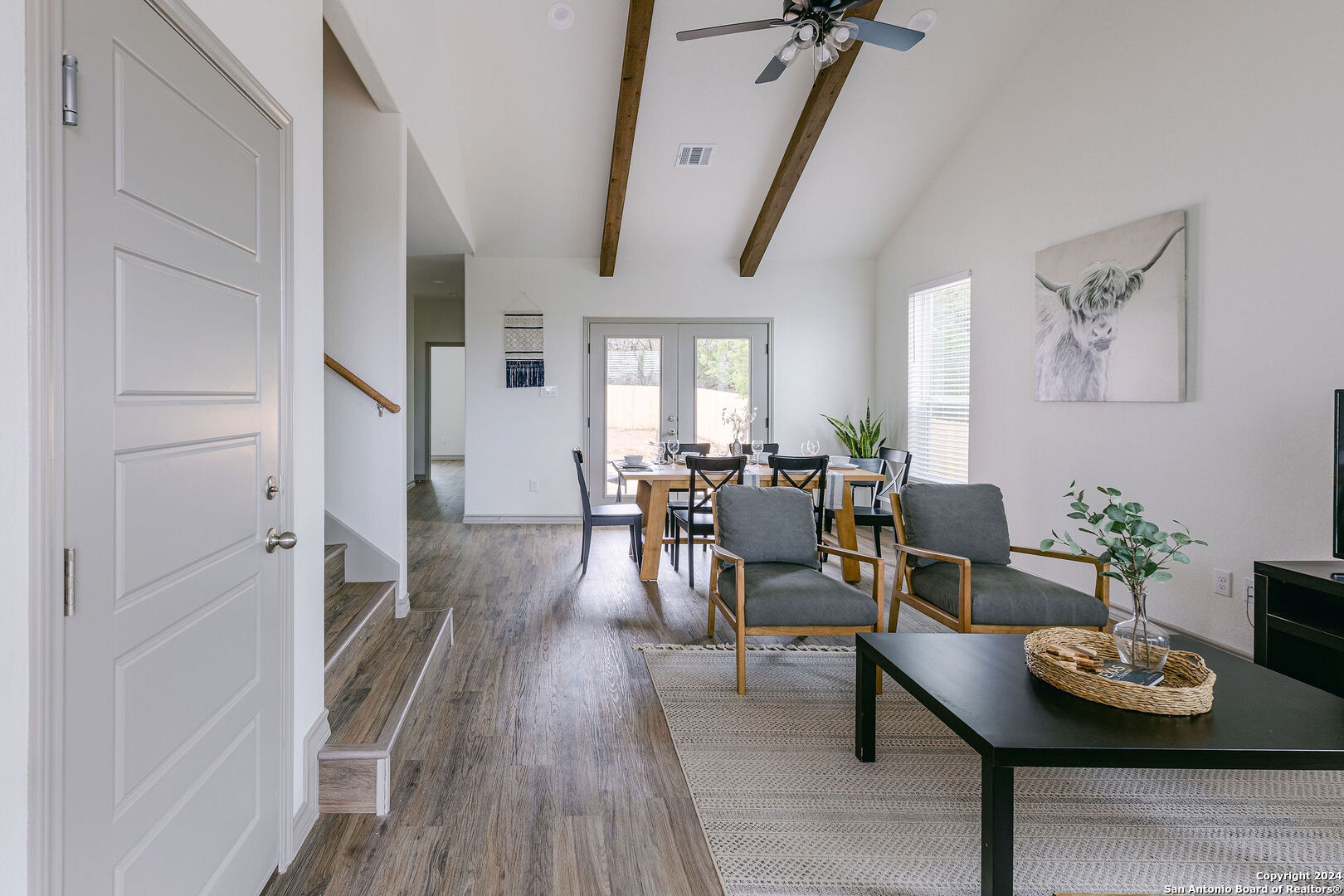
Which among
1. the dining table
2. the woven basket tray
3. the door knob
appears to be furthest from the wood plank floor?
the woven basket tray

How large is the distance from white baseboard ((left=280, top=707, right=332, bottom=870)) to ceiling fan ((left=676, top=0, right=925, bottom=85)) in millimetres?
3141

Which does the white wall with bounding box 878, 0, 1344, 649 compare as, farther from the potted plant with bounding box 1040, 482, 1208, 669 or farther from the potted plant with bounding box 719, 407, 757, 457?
the potted plant with bounding box 719, 407, 757, 457

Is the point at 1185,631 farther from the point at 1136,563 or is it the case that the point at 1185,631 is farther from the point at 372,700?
the point at 372,700

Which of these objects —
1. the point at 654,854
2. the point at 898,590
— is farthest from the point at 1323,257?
the point at 654,854

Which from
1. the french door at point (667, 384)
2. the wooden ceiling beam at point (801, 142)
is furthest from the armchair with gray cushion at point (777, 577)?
the french door at point (667, 384)

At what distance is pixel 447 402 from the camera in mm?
14031

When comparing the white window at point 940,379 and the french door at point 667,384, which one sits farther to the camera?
the french door at point 667,384

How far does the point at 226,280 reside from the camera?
5.26 feet

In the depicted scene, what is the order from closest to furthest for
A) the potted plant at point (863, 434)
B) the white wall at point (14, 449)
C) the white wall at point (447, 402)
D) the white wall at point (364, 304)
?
1. the white wall at point (14, 449)
2. the white wall at point (364, 304)
3. the potted plant at point (863, 434)
4. the white wall at point (447, 402)

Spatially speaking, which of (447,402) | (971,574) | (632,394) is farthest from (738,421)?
(447,402)

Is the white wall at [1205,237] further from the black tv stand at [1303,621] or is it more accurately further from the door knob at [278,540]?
the door knob at [278,540]

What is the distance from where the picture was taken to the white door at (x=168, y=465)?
116 cm

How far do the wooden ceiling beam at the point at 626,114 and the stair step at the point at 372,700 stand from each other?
11.2 feet

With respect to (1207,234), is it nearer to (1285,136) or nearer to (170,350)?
(1285,136)
